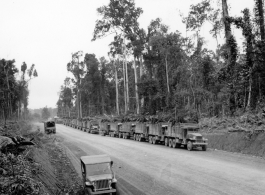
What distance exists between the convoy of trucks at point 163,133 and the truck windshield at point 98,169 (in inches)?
501

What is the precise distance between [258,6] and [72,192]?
25.1 m

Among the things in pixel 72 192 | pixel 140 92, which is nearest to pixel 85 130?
pixel 140 92

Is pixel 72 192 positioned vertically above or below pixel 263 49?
below

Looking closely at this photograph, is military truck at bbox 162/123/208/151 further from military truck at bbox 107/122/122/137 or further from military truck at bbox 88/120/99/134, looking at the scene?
military truck at bbox 88/120/99/134

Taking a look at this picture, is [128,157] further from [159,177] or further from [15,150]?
[15,150]

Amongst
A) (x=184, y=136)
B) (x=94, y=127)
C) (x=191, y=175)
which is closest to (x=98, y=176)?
(x=191, y=175)

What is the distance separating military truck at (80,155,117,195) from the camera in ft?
33.4

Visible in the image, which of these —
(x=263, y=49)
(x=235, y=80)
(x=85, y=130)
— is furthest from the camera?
(x=85, y=130)

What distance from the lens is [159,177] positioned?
1370 cm

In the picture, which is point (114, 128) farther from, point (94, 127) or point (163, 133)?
point (163, 133)

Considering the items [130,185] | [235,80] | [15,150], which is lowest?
[130,185]

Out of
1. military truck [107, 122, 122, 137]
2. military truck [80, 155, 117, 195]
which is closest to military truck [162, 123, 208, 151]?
military truck [80, 155, 117, 195]

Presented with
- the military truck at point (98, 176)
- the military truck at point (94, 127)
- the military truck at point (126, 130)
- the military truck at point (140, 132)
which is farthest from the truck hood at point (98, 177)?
the military truck at point (94, 127)

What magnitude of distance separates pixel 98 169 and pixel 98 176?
33 centimetres
